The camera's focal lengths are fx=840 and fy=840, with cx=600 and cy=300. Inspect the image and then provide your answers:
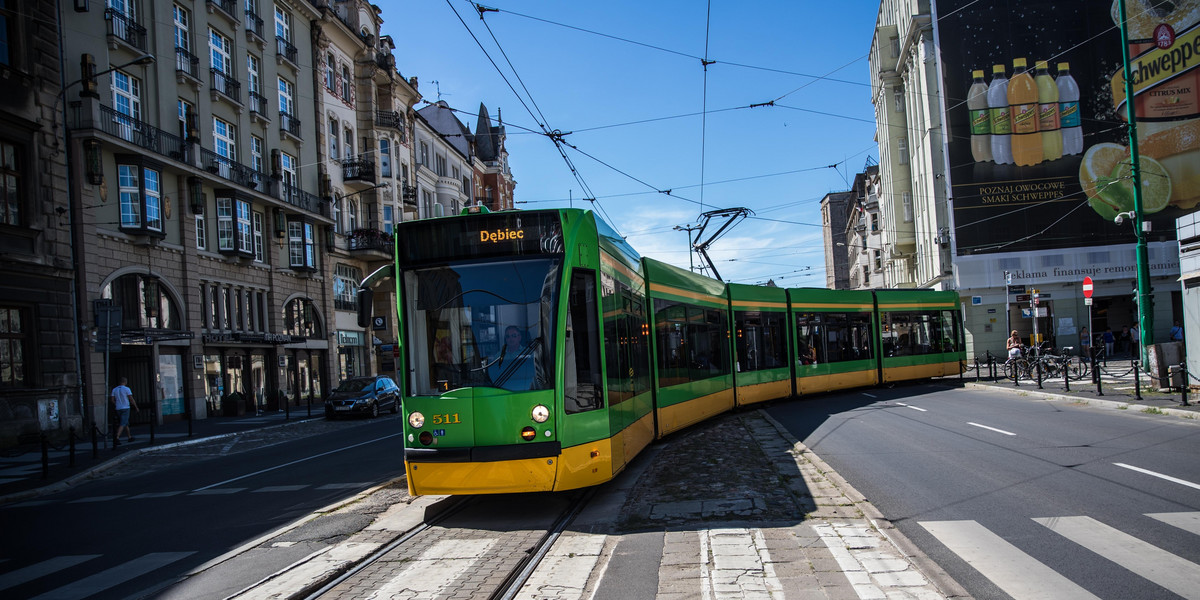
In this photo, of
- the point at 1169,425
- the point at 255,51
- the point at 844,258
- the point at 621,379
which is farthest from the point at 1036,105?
the point at 844,258

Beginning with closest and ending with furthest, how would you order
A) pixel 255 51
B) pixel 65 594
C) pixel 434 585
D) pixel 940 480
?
pixel 434 585
pixel 65 594
pixel 940 480
pixel 255 51

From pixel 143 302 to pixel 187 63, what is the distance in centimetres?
892

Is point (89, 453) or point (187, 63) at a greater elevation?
point (187, 63)

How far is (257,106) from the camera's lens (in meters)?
35.3

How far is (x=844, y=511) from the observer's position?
7957 mm

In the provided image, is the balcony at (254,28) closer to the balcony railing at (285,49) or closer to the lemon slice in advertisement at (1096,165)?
the balcony railing at (285,49)

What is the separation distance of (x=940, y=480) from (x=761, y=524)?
333 cm

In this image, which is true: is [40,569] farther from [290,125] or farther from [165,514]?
[290,125]

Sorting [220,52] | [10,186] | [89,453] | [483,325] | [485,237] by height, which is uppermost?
[220,52]

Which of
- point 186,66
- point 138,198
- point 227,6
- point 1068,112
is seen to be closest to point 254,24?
point 227,6

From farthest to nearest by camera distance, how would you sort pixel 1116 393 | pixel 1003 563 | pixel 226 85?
pixel 226 85 < pixel 1116 393 < pixel 1003 563

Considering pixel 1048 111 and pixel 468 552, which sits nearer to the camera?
pixel 468 552

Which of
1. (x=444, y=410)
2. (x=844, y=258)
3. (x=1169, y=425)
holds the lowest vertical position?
(x=1169, y=425)

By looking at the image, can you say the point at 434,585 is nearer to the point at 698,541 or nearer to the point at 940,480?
the point at 698,541
